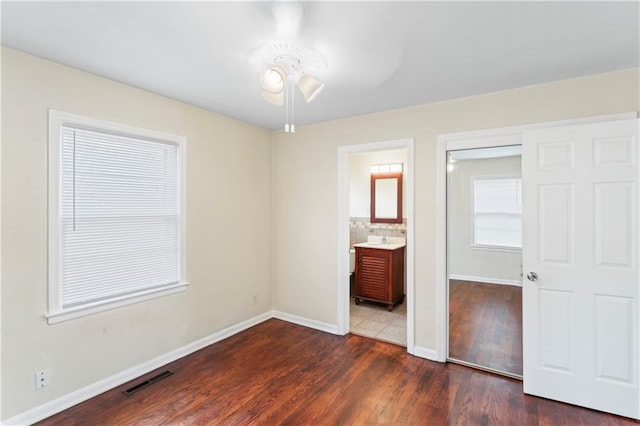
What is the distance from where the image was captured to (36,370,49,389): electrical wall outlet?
7.18 feet

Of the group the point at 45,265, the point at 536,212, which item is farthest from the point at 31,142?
the point at 536,212

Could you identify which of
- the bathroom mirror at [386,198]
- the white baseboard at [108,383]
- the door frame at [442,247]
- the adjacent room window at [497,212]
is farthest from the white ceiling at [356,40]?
the white baseboard at [108,383]

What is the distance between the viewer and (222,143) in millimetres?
3553

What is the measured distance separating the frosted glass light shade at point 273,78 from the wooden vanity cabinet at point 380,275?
120 inches

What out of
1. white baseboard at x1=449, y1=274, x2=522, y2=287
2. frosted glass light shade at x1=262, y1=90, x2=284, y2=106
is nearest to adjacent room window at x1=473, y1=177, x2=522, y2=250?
white baseboard at x1=449, y1=274, x2=522, y2=287

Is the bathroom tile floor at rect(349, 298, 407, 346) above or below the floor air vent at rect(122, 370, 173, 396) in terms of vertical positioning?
above

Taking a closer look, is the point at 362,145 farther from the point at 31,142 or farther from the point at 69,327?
the point at 69,327

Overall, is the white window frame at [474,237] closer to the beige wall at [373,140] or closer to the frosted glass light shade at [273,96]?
the beige wall at [373,140]

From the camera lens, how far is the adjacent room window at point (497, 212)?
10.2 ft

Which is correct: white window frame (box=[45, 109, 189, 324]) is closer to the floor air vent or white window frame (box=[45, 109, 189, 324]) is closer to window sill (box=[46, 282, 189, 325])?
window sill (box=[46, 282, 189, 325])

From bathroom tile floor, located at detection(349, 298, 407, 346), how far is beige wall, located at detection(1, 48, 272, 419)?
1.28 m

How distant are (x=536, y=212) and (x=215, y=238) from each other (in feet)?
10.1

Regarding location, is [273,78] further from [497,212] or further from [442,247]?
[497,212]

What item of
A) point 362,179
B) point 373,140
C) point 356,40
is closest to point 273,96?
point 356,40
